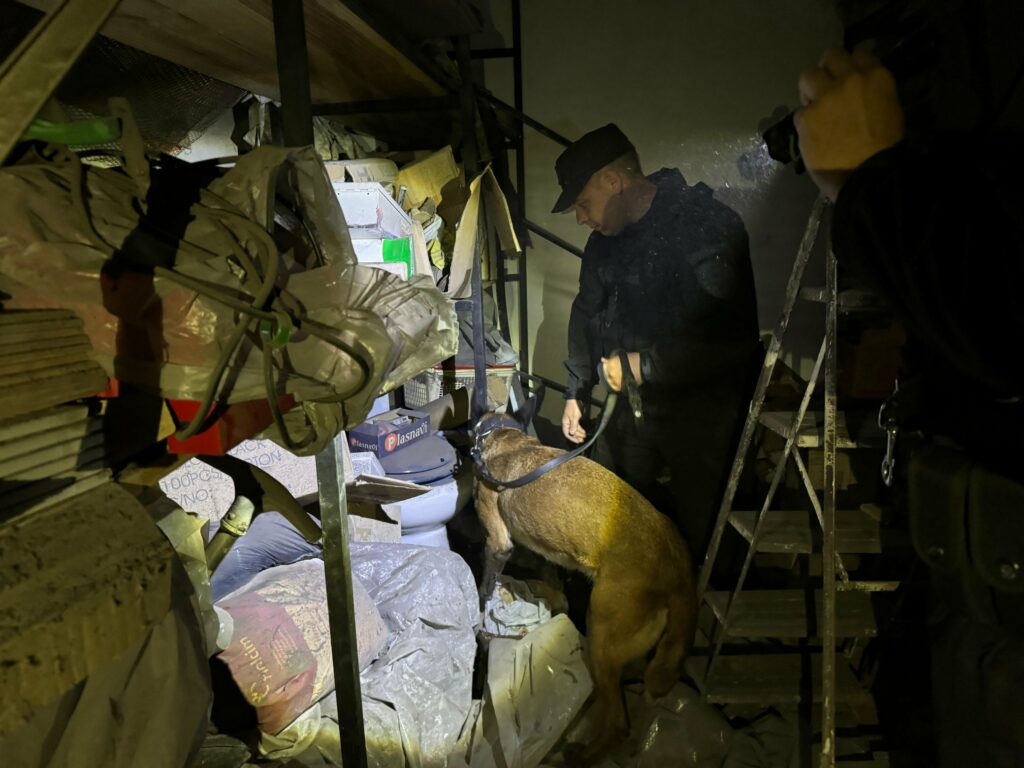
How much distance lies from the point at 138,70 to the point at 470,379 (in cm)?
181

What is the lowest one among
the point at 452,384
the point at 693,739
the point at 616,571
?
the point at 693,739

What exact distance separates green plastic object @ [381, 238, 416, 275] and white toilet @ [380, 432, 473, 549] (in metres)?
0.87

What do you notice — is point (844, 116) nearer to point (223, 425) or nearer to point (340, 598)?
point (223, 425)

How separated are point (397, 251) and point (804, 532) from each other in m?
1.56

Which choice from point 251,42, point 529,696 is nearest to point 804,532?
point 529,696

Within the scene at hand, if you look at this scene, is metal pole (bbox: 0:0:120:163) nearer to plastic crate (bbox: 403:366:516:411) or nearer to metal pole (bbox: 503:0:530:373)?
plastic crate (bbox: 403:366:516:411)

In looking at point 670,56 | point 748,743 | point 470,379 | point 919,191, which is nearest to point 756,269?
point 670,56

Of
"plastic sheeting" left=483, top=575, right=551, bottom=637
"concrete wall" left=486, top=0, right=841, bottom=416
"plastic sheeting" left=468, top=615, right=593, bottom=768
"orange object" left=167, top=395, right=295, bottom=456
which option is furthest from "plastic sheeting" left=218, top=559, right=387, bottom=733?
"concrete wall" left=486, top=0, right=841, bottom=416

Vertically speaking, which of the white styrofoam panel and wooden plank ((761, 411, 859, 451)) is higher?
the white styrofoam panel

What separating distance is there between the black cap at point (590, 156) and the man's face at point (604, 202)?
29 mm

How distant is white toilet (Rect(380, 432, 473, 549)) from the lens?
7.59 feet

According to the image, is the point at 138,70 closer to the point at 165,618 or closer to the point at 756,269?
the point at 165,618

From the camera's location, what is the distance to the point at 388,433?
7.93 feet

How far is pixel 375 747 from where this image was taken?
1588 millimetres
